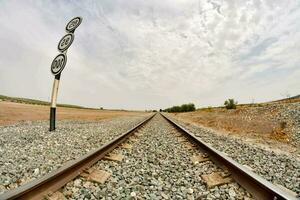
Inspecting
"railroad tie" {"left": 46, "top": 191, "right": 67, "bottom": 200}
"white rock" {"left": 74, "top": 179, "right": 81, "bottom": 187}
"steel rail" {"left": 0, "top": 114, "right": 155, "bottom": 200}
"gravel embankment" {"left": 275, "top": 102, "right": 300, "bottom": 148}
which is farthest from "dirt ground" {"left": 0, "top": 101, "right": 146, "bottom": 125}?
"gravel embankment" {"left": 275, "top": 102, "right": 300, "bottom": 148}

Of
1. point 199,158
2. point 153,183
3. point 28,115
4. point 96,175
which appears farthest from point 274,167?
point 28,115

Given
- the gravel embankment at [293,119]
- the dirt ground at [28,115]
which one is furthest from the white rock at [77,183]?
the dirt ground at [28,115]

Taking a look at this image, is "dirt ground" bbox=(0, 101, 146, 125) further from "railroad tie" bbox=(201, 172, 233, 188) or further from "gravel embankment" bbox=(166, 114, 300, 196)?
"gravel embankment" bbox=(166, 114, 300, 196)

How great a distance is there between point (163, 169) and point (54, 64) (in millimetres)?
6021

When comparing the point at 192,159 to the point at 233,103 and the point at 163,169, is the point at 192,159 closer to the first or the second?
the point at 163,169

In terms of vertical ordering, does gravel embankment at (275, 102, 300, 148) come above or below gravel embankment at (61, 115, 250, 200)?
above

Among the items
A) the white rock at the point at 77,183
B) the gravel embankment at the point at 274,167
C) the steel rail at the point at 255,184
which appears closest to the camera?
the steel rail at the point at 255,184

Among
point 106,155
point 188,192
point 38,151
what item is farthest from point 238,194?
point 38,151

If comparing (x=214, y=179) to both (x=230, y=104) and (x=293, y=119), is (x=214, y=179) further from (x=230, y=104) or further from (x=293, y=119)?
(x=230, y=104)

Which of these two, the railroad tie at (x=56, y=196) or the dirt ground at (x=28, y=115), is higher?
the dirt ground at (x=28, y=115)

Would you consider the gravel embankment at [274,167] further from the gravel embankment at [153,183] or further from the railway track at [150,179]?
the gravel embankment at [153,183]

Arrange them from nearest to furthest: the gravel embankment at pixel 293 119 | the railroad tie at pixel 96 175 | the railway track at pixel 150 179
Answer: the railway track at pixel 150 179, the railroad tie at pixel 96 175, the gravel embankment at pixel 293 119

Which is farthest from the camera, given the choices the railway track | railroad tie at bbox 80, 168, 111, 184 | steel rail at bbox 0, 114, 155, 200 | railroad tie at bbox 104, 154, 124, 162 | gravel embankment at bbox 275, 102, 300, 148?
gravel embankment at bbox 275, 102, 300, 148

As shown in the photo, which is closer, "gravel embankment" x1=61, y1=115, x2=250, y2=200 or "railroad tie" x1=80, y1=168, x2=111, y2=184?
"gravel embankment" x1=61, y1=115, x2=250, y2=200
